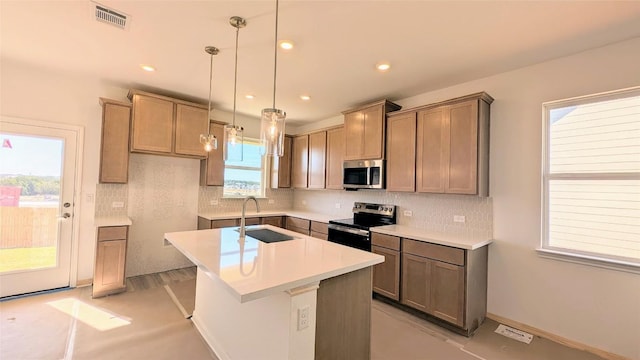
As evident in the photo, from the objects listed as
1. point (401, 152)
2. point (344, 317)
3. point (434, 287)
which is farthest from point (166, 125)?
point (434, 287)

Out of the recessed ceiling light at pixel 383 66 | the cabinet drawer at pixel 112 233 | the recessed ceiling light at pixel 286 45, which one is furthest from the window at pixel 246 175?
the recessed ceiling light at pixel 383 66

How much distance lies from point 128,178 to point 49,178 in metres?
0.80

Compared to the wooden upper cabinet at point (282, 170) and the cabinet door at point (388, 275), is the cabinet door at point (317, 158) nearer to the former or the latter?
the wooden upper cabinet at point (282, 170)

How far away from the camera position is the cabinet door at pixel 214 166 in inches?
170

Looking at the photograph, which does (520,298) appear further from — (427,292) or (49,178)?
(49,178)

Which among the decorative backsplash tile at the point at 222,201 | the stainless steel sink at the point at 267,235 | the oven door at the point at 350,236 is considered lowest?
the oven door at the point at 350,236

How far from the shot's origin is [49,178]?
11.0ft

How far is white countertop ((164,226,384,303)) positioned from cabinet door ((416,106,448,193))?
1.61 m

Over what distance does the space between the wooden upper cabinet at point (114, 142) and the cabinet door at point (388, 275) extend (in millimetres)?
3411

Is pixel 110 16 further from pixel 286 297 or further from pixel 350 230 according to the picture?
pixel 350 230

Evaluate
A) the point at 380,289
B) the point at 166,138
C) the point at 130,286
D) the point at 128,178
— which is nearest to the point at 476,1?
the point at 380,289

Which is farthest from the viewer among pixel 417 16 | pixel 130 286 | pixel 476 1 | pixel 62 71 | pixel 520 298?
pixel 130 286

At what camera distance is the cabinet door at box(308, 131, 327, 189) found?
15.7 feet

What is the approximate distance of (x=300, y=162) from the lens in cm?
530
